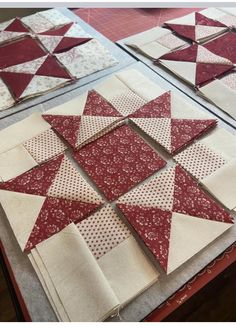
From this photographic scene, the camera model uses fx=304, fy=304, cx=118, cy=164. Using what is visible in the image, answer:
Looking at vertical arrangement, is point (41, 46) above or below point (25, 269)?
above

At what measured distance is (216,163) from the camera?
3.43ft

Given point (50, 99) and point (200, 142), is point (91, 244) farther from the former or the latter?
point (50, 99)

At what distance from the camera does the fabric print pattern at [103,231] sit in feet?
2.85

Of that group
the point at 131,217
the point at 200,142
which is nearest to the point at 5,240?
the point at 131,217

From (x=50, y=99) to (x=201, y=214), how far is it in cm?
84

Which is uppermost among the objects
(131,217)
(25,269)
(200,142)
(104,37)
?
(104,37)

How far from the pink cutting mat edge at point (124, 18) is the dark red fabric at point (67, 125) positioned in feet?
2.57

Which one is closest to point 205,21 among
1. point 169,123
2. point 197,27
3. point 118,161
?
point 197,27

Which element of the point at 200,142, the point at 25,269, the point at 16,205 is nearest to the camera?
the point at 25,269

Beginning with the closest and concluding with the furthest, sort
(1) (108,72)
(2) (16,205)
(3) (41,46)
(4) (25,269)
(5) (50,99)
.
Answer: (4) (25,269)
(2) (16,205)
(5) (50,99)
(1) (108,72)
(3) (41,46)

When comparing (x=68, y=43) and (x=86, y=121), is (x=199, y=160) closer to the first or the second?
(x=86, y=121)

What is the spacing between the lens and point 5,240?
0.91 metres

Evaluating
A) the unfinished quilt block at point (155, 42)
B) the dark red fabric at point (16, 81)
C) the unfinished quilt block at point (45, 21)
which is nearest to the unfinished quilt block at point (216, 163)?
the unfinished quilt block at point (155, 42)

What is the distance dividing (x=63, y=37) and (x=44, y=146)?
2.58 feet
